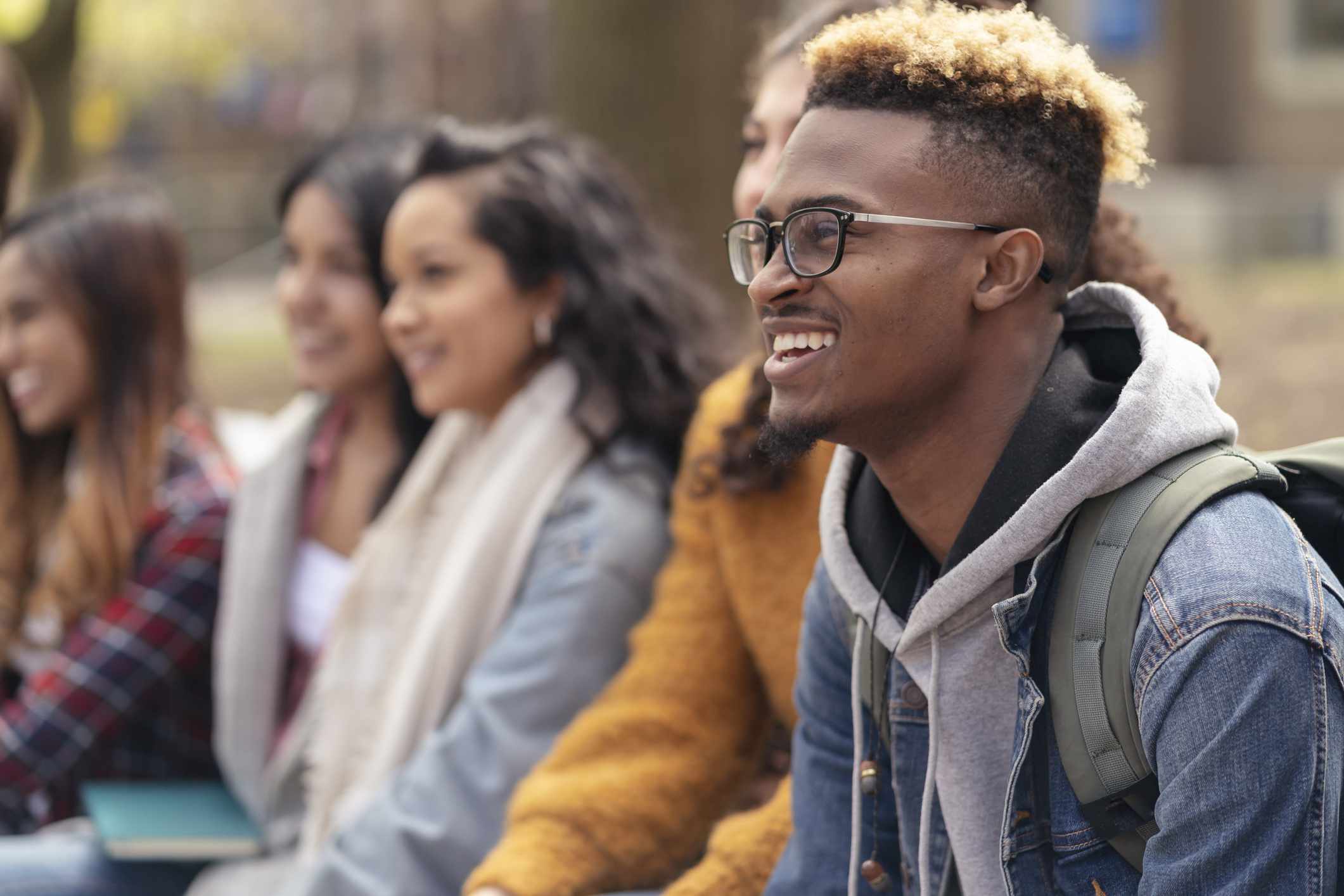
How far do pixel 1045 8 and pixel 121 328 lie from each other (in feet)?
37.8

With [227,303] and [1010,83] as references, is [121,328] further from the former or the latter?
[227,303]

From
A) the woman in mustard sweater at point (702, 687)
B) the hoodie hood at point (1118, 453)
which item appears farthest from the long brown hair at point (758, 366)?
the hoodie hood at point (1118, 453)

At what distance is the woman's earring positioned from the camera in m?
3.50

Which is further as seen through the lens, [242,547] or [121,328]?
[121,328]

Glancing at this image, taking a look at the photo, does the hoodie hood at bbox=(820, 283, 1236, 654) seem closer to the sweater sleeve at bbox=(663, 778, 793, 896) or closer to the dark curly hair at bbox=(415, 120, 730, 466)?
the sweater sleeve at bbox=(663, 778, 793, 896)

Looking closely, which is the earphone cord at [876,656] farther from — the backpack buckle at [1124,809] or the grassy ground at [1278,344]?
the grassy ground at [1278,344]

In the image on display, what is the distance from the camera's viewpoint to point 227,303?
17031 millimetres

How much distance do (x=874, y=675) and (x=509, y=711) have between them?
3.67ft

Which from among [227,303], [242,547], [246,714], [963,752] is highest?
[963,752]

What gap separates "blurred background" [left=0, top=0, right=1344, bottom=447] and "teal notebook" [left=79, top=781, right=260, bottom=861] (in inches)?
69.8

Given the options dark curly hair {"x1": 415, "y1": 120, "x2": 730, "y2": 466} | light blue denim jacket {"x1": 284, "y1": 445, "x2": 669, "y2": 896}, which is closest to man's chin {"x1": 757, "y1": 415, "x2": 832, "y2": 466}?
light blue denim jacket {"x1": 284, "y1": 445, "x2": 669, "y2": 896}

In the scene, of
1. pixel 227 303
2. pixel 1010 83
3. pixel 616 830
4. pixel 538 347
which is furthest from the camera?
pixel 227 303

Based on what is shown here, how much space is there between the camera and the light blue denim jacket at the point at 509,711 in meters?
3.02

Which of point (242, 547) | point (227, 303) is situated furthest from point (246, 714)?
point (227, 303)
